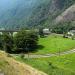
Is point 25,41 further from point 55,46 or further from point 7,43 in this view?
point 55,46

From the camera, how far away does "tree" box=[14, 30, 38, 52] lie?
10881 centimetres

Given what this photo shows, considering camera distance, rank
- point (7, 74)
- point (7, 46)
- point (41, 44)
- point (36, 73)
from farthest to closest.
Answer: point (41, 44)
point (7, 46)
point (36, 73)
point (7, 74)

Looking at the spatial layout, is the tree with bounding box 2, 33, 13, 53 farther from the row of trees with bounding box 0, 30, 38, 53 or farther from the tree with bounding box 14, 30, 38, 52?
the tree with bounding box 14, 30, 38, 52

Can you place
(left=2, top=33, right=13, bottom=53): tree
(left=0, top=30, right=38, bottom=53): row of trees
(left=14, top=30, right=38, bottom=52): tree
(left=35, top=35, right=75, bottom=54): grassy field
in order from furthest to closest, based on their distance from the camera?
1. (left=14, top=30, right=38, bottom=52): tree
2. (left=35, top=35, right=75, bottom=54): grassy field
3. (left=0, top=30, right=38, bottom=53): row of trees
4. (left=2, top=33, right=13, bottom=53): tree

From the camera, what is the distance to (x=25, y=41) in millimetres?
110562

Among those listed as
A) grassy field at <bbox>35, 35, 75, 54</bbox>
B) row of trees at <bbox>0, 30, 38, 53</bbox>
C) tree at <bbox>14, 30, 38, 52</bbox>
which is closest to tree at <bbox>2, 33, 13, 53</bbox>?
row of trees at <bbox>0, 30, 38, 53</bbox>

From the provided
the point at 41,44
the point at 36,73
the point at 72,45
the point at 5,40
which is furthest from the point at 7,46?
the point at 36,73

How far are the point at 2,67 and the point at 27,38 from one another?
9475cm

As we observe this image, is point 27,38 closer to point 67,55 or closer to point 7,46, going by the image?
point 7,46

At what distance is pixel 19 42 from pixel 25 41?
293 centimetres

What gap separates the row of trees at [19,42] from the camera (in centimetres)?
10606

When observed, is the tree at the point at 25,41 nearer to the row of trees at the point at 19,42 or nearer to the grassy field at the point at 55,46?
the row of trees at the point at 19,42

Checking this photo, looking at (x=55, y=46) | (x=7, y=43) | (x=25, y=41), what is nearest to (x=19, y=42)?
(x=25, y=41)

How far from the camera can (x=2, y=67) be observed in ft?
53.0
